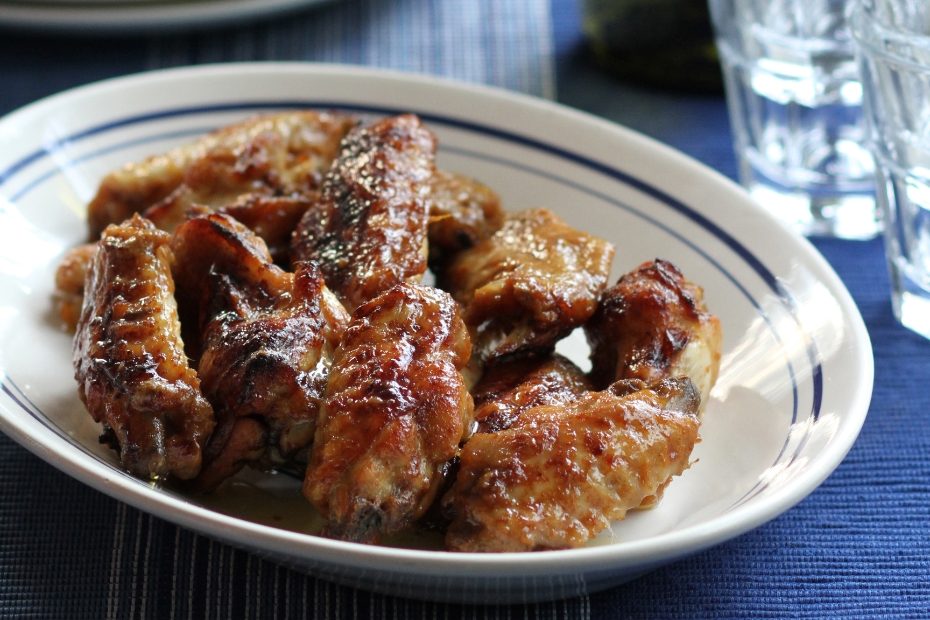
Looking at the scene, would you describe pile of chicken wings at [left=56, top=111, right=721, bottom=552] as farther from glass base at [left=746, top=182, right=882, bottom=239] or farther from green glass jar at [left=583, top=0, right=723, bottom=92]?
green glass jar at [left=583, top=0, right=723, bottom=92]

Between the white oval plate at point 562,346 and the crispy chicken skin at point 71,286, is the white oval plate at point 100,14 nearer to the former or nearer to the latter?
the white oval plate at point 562,346

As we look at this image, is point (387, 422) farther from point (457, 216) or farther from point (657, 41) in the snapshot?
point (657, 41)

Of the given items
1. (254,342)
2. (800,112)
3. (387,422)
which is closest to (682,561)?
(387,422)

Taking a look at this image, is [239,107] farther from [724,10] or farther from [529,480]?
[529,480]

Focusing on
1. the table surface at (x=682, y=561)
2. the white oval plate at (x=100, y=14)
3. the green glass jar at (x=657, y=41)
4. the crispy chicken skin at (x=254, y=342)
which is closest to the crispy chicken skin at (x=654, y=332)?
the table surface at (x=682, y=561)

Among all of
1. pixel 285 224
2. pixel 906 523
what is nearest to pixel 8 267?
pixel 285 224

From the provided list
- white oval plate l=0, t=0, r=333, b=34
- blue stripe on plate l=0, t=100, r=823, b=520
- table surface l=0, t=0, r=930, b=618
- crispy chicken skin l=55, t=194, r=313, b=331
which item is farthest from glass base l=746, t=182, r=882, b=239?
white oval plate l=0, t=0, r=333, b=34
